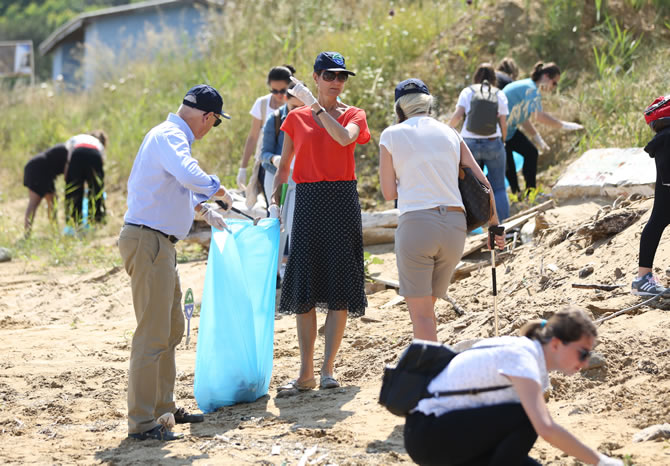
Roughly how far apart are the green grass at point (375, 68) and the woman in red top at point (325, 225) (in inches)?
162

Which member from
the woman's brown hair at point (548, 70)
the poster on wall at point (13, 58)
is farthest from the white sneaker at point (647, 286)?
the poster on wall at point (13, 58)

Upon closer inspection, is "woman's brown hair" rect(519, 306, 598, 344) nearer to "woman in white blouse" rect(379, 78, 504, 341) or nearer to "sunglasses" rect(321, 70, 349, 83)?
"woman in white blouse" rect(379, 78, 504, 341)

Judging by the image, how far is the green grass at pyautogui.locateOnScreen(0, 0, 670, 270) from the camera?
10141mm

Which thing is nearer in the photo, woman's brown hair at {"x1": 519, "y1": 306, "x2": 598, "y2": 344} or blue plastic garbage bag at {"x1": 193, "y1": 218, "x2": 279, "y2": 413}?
woman's brown hair at {"x1": 519, "y1": 306, "x2": 598, "y2": 344}

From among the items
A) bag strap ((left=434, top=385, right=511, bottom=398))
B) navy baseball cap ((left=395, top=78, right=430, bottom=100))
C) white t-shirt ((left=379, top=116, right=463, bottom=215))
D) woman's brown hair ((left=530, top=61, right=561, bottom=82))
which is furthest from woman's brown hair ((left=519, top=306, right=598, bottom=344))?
woman's brown hair ((left=530, top=61, right=561, bottom=82))

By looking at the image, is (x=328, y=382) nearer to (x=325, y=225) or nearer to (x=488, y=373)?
(x=325, y=225)

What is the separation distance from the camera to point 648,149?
17.0ft

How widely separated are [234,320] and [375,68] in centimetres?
750

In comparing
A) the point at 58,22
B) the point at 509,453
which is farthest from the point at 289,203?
the point at 58,22

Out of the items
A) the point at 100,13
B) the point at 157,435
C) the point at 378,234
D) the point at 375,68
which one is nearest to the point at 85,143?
the point at 375,68

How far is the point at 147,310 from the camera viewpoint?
420 cm

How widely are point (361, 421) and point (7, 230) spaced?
9.19 meters

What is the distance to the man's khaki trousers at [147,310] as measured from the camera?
4.19m

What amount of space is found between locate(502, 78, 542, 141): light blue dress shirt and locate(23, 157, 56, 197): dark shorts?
682 centimetres
